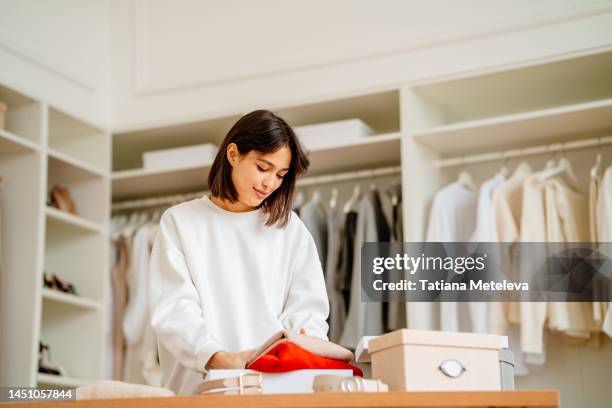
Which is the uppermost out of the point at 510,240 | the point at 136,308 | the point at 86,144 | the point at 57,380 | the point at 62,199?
the point at 86,144

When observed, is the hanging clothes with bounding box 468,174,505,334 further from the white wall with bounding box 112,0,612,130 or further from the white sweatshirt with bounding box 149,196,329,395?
the white sweatshirt with bounding box 149,196,329,395

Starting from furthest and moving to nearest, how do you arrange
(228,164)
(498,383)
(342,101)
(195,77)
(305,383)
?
(195,77)
(342,101)
(228,164)
(305,383)
(498,383)

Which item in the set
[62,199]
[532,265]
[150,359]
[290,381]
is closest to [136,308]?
[150,359]

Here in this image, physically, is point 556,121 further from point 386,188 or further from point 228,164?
point 228,164

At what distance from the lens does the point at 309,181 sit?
3760mm

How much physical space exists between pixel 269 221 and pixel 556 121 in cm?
162

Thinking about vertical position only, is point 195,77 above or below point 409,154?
above

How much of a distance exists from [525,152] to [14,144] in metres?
1.99

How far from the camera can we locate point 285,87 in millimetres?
3623

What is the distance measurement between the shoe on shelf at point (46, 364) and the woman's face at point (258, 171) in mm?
1843

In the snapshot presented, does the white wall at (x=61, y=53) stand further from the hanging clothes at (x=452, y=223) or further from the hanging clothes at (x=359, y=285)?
the hanging clothes at (x=452, y=223)

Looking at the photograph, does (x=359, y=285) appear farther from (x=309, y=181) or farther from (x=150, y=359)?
(x=150, y=359)

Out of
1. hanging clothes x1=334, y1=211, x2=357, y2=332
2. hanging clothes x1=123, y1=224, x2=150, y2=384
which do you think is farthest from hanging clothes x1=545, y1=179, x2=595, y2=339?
hanging clothes x1=123, y1=224, x2=150, y2=384

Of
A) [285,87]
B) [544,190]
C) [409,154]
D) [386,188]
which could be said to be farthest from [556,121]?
[285,87]
